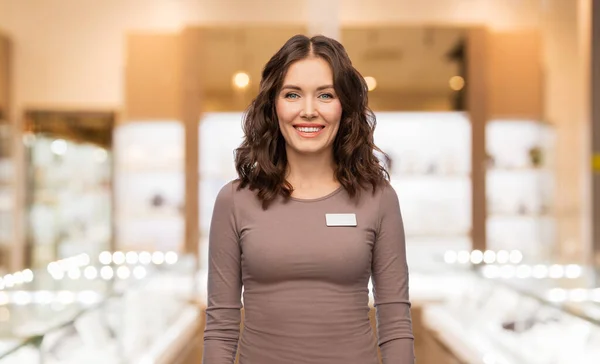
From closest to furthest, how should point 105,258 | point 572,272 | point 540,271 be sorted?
point 572,272
point 540,271
point 105,258

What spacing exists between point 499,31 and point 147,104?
2583 millimetres

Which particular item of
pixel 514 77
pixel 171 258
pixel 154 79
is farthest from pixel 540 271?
pixel 154 79

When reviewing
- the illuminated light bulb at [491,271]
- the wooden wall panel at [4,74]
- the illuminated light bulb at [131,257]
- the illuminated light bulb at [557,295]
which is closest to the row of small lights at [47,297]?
the illuminated light bulb at [557,295]

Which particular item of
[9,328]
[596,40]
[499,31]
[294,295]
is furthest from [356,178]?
[596,40]

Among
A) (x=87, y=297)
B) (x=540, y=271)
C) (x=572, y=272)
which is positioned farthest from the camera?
(x=540, y=271)

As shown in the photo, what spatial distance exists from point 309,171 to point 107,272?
297cm

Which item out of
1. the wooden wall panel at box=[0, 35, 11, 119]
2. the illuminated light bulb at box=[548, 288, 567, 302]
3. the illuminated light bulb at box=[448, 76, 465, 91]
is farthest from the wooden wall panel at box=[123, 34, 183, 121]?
the illuminated light bulb at box=[548, 288, 567, 302]

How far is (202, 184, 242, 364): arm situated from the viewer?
4.49 ft

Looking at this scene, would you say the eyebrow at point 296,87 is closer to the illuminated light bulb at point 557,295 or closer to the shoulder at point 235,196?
the shoulder at point 235,196

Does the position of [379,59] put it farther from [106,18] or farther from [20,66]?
[20,66]

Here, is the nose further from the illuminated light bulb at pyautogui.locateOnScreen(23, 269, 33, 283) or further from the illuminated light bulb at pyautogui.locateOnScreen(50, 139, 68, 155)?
the illuminated light bulb at pyautogui.locateOnScreen(50, 139, 68, 155)

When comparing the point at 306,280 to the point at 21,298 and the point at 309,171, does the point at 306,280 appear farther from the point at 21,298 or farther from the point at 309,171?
the point at 21,298

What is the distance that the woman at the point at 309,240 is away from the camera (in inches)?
52.7

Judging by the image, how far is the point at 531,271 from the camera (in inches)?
174
